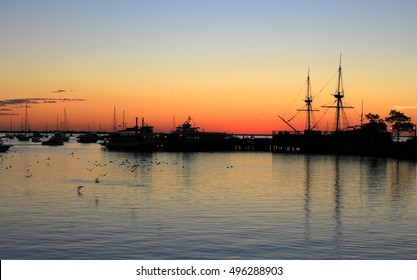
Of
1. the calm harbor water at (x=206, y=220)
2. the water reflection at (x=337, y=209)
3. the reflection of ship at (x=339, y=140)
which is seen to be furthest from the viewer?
the reflection of ship at (x=339, y=140)

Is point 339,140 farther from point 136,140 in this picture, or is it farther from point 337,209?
point 337,209

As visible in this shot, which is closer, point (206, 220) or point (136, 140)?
point (206, 220)

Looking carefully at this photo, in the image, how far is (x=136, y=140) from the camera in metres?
172

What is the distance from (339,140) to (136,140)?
193 ft

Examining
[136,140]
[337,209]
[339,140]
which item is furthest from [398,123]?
[337,209]

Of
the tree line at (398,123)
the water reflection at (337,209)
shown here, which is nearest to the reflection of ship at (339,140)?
the tree line at (398,123)

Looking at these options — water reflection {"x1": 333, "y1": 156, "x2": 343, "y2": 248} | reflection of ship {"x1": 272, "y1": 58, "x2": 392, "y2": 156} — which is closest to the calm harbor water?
water reflection {"x1": 333, "y1": 156, "x2": 343, "y2": 248}

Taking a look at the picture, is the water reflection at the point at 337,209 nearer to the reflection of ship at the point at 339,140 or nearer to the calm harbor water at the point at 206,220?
the calm harbor water at the point at 206,220

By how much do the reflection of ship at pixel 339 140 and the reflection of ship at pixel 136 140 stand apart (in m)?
38.7

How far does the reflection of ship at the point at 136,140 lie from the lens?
16938cm

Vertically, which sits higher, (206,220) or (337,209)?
(206,220)

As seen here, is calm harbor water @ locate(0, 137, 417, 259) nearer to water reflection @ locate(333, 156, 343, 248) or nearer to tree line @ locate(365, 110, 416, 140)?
water reflection @ locate(333, 156, 343, 248)

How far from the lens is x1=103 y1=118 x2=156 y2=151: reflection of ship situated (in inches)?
6668
